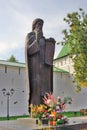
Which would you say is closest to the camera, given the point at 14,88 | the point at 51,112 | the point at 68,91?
the point at 51,112

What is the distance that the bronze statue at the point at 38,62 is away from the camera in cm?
1020

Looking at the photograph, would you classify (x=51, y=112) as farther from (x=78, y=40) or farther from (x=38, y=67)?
(x=78, y=40)

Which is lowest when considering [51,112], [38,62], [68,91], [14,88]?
[51,112]

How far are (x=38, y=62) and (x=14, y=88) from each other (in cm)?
2677

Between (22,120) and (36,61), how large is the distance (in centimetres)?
209

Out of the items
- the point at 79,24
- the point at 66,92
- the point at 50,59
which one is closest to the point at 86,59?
the point at 79,24

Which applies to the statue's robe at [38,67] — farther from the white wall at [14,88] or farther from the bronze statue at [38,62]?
the white wall at [14,88]

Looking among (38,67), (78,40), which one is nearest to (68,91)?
(78,40)

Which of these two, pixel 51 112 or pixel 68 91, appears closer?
pixel 51 112

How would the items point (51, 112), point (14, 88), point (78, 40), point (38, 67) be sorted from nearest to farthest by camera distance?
point (51, 112) → point (38, 67) → point (78, 40) → point (14, 88)

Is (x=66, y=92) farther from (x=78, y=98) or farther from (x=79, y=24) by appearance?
(x=79, y=24)

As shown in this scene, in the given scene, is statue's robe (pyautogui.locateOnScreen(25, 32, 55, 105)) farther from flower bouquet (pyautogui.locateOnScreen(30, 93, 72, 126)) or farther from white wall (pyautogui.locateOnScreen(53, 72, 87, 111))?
white wall (pyautogui.locateOnScreen(53, 72, 87, 111))

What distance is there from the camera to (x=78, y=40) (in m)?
23.6

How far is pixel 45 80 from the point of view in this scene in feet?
34.3
